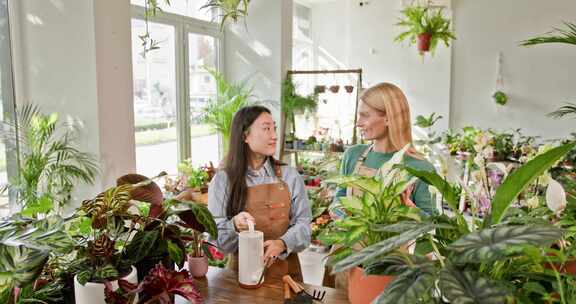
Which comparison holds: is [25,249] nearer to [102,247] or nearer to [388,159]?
[102,247]

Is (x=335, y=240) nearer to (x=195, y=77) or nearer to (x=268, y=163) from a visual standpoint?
(x=268, y=163)

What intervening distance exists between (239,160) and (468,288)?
63.8 inches

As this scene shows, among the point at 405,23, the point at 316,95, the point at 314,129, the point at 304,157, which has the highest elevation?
the point at 405,23

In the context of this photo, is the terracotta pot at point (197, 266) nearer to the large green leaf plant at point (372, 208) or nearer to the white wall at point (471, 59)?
the large green leaf plant at point (372, 208)

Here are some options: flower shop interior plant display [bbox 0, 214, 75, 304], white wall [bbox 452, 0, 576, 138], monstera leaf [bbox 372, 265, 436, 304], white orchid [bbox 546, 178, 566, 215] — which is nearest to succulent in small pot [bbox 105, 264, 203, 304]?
flower shop interior plant display [bbox 0, 214, 75, 304]

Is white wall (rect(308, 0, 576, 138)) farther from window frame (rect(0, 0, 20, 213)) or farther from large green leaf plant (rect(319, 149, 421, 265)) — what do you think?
large green leaf plant (rect(319, 149, 421, 265))

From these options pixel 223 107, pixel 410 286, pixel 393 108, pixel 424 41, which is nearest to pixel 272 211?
pixel 393 108

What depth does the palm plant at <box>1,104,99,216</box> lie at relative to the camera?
294 cm

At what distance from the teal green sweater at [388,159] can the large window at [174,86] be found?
101 inches

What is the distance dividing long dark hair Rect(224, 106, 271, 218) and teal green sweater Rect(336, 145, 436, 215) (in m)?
0.47

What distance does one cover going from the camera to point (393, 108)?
2.09m

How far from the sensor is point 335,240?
44.7 inches

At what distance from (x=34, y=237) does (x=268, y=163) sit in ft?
4.40

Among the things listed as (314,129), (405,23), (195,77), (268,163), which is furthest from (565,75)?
(268,163)
